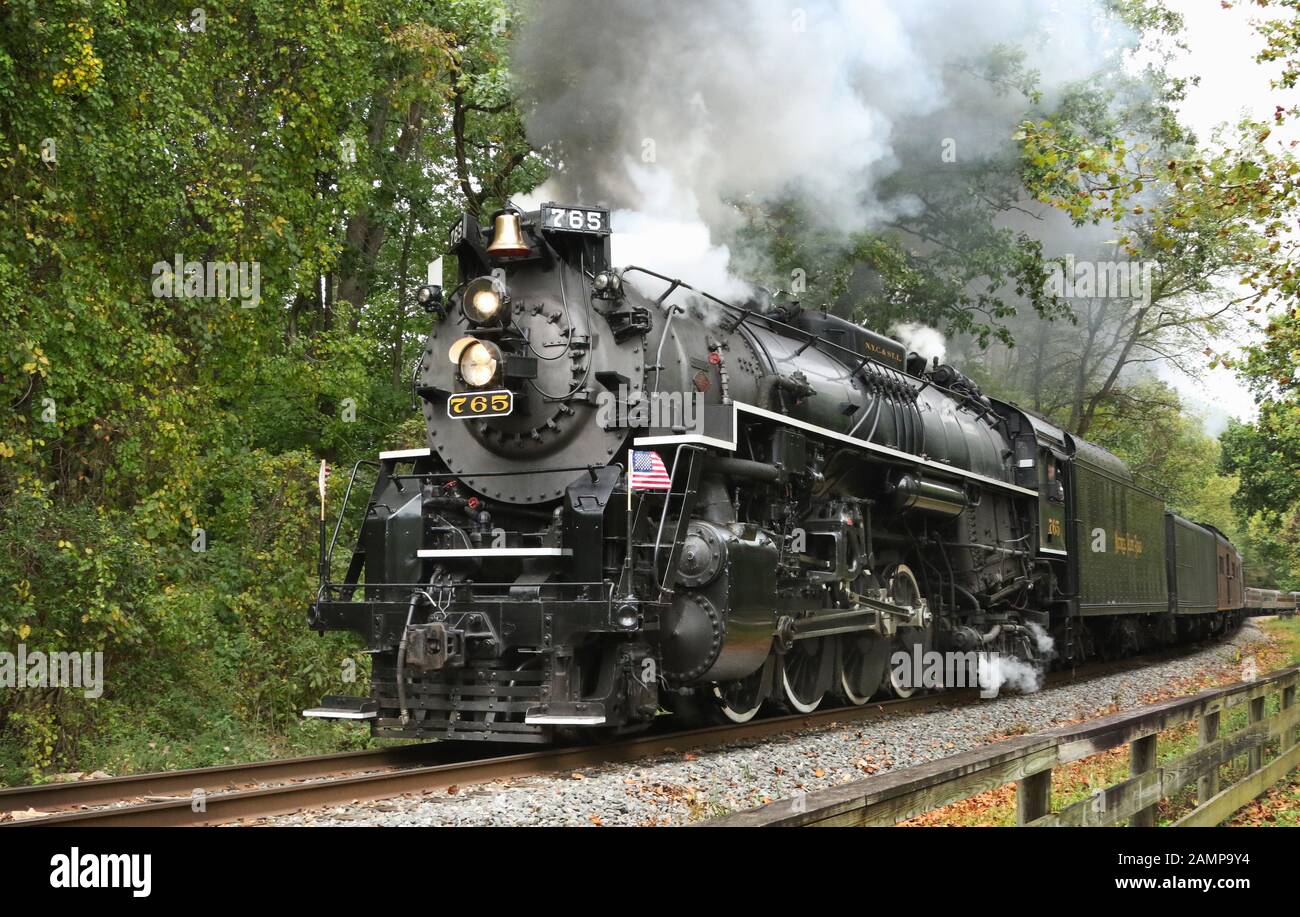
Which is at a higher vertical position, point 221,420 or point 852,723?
point 221,420

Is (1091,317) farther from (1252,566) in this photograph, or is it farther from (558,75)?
(1252,566)

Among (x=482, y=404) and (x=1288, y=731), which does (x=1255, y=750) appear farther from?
(x=482, y=404)

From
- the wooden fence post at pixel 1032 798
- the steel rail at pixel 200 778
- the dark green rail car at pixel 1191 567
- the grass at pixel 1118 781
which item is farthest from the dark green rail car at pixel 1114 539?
the wooden fence post at pixel 1032 798

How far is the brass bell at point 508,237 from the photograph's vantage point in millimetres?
8633

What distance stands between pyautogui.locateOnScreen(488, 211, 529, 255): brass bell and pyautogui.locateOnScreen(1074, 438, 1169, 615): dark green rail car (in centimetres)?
955

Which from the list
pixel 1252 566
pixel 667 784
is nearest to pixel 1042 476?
pixel 667 784

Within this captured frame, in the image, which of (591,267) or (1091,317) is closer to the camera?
(591,267)

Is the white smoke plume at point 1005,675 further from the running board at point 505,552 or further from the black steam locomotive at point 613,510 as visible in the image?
the running board at point 505,552

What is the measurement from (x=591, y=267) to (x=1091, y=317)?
Result: 24086 mm

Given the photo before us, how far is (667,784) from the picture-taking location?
6770 millimetres

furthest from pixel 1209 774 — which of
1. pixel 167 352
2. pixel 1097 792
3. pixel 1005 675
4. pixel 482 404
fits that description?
pixel 167 352

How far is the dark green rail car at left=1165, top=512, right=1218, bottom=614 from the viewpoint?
70.7 ft
